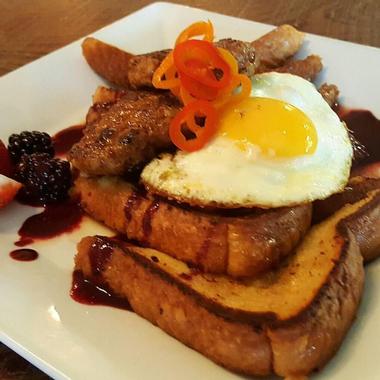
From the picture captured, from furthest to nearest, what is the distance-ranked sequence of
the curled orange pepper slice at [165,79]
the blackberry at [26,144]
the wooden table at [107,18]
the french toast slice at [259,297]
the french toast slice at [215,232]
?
the wooden table at [107,18]
the blackberry at [26,144]
the curled orange pepper slice at [165,79]
the french toast slice at [215,232]
the french toast slice at [259,297]

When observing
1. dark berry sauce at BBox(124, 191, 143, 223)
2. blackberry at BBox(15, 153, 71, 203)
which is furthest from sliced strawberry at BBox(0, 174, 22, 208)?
dark berry sauce at BBox(124, 191, 143, 223)

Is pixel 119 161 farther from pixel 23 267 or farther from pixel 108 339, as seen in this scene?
pixel 108 339

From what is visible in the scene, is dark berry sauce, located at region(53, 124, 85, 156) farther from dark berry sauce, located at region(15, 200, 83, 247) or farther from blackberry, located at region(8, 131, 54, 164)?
dark berry sauce, located at region(15, 200, 83, 247)

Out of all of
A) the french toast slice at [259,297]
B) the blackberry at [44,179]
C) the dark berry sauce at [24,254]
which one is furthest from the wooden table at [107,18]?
the french toast slice at [259,297]

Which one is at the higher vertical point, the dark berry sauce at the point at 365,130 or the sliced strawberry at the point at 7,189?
the dark berry sauce at the point at 365,130

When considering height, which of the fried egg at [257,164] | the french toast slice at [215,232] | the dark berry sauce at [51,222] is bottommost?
the dark berry sauce at [51,222]

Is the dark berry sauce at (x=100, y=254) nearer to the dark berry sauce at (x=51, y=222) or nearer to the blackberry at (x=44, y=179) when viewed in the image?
the dark berry sauce at (x=51, y=222)

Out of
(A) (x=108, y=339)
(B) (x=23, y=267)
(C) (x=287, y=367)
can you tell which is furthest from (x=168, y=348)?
(B) (x=23, y=267)
